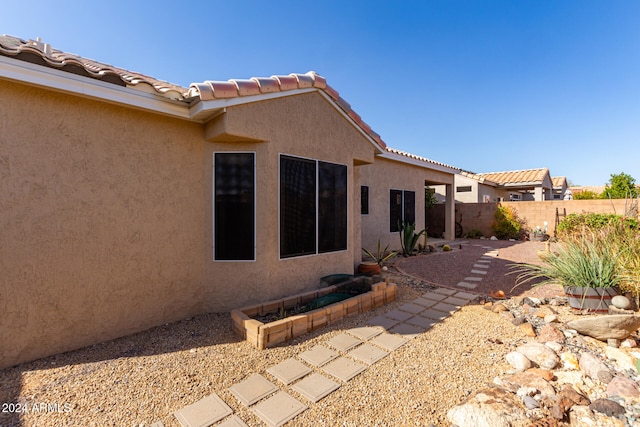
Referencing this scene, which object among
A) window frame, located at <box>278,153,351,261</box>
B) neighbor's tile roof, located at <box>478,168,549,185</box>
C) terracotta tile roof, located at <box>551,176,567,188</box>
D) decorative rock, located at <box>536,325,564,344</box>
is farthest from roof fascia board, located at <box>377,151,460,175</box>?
terracotta tile roof, located at <box>551,176,567,188</box>

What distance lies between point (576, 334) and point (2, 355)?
9.19m

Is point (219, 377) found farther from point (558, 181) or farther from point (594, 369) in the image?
point (558, 181)

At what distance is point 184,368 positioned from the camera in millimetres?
3906

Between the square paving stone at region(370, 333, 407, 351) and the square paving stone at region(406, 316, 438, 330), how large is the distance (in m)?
0.79

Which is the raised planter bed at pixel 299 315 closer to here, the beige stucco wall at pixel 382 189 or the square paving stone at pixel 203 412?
the square paving stone at pixel 203 412

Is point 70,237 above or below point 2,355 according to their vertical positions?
above

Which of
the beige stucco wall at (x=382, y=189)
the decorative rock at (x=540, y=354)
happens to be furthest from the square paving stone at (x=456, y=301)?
the beige stucco wall at (x=382, y=189)

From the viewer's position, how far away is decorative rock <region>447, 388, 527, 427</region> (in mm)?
2771

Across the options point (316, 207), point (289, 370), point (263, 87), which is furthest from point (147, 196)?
point (289, 370)

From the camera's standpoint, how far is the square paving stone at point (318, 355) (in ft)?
13.4

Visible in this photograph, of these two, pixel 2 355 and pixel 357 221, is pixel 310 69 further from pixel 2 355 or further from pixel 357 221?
pixel 2 355

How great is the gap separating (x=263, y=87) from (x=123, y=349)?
554 centimetres

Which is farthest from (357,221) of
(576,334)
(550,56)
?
(550,56)

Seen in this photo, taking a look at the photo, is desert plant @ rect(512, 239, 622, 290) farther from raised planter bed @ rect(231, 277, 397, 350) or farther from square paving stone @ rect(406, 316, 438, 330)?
raised planter bed @ rect(231, 277, 397, 350)
